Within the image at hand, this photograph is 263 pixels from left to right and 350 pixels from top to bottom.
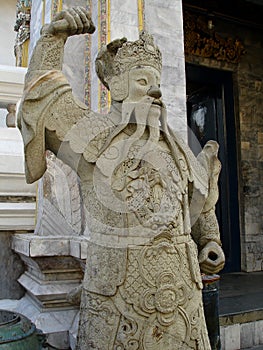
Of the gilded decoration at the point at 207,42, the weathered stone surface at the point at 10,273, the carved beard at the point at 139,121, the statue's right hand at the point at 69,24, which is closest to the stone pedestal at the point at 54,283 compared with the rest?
the weathered stone surface at the point at 10,273

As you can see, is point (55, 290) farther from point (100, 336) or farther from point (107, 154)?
point (107, 154)

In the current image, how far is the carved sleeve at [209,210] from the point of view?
56.0 inches

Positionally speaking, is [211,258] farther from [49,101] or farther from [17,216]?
[17,216]

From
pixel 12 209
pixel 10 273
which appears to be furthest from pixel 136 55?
pixel 10 273

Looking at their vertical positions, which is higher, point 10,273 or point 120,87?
point 120,87

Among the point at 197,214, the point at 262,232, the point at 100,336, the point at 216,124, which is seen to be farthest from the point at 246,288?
the point at 100,336

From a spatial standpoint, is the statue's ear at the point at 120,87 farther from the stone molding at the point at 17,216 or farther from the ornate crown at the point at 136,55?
the stone molding at the point at 17,216

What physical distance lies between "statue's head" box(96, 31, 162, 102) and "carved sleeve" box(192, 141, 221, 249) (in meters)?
0.41

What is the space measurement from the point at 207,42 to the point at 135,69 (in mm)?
4796

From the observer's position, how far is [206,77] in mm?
5812

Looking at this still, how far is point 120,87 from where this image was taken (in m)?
1.29

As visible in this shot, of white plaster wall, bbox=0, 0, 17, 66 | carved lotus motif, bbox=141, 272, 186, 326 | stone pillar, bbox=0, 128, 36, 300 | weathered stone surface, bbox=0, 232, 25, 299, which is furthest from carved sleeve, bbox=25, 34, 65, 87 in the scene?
white plaster wall, bbox=0, 0, 17, 66

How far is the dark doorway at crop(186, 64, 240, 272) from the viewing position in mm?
5551

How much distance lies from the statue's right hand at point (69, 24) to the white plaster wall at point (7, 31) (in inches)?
137
